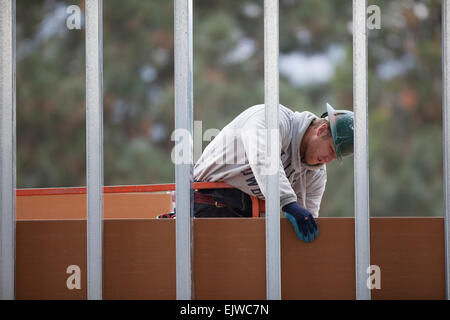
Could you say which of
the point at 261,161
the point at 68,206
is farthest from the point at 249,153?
the point at 68,206

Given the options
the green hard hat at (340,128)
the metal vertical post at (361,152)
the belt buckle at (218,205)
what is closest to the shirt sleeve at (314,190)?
the green hard hat at (340,128)

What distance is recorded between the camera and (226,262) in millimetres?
1796

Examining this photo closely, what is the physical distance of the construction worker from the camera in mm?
2139

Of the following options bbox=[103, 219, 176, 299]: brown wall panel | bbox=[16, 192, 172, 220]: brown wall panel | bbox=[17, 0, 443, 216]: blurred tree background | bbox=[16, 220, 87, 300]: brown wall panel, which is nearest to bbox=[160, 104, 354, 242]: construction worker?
bbox=[103, 219, 176, 299]: brown wall panel

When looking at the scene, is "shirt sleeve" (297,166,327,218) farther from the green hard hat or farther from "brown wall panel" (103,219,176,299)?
"brown wall panel" (103,219,176,299)

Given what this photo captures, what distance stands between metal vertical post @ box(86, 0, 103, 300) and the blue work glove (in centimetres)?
61

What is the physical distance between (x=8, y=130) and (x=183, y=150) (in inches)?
23.4

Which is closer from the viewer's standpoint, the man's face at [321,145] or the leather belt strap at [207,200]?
the leather belt strap at [207,200]

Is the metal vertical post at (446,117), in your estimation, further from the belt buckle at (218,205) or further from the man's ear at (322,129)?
the belt buckle at (218,205)

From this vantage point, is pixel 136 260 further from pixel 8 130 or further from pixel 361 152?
pixel 361 152

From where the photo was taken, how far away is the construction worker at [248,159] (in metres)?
2.14

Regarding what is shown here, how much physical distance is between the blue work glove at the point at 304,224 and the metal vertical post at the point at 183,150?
0.33 metres

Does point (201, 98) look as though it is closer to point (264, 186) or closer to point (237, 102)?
point (237, 102)
